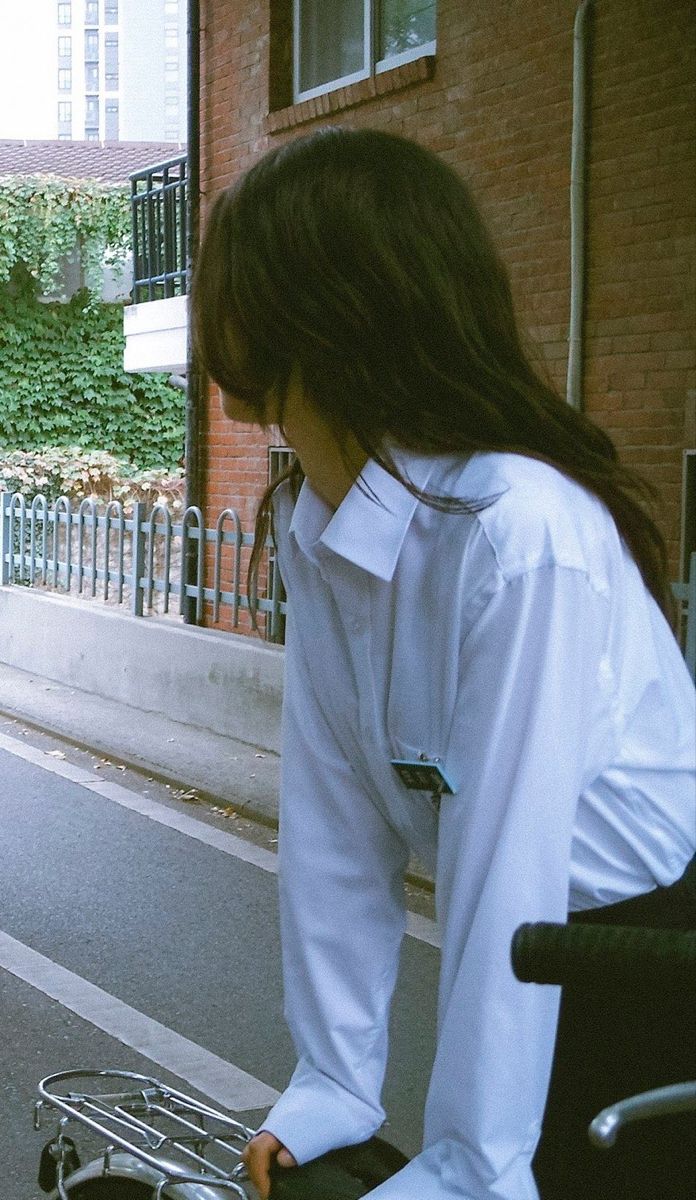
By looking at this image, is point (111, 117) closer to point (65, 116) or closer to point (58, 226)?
point (65, 116)

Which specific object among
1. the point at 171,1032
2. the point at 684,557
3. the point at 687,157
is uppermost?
the point at 687,157

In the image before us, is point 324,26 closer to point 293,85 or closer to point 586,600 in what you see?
point 293,85

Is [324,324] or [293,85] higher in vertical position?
[293,85]

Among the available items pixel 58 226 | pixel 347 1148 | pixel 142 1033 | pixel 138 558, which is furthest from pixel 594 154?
pixel 58 226

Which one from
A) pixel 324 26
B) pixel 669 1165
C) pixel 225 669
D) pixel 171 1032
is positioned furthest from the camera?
pixel 324 26

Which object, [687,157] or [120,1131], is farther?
[687,157]

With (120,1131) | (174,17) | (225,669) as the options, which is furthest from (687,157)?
(174,17)

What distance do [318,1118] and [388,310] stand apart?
766mm

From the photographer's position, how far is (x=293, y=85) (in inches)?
454

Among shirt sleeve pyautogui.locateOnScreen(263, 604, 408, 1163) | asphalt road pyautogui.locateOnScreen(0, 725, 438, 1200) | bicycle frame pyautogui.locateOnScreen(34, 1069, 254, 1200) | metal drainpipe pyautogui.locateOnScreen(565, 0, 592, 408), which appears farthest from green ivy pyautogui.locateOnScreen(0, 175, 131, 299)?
shirt sleeve pyautogui.locateOnScreen(263, 604, 408, 1163)

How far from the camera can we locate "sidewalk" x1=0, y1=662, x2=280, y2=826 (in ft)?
26.7

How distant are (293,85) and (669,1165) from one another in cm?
1126

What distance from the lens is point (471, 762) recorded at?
1.20 metres

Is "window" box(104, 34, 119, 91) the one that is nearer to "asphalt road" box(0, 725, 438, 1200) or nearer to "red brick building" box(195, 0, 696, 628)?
"red brick building" box(195, 0, 696, 628)
